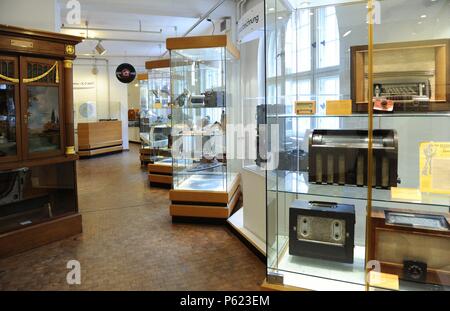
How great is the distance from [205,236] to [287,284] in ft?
6.11

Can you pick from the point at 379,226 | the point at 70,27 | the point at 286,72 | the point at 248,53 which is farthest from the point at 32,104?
the point at 70,27

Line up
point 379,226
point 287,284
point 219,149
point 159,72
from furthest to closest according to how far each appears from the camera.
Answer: point 159,72 → point 219,149 → point 287,284 → point 379,226

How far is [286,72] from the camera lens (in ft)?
8.86

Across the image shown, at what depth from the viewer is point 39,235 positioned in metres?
3.80

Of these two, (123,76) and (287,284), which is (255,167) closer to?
(287,284)

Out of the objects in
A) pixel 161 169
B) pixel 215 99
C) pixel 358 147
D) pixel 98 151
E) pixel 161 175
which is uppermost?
pixel 215 99

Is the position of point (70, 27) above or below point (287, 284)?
above

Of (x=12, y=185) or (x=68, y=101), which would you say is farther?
(x=68, y=101)

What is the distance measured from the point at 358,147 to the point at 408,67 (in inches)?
22.6

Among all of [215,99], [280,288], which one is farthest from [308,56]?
[215,99]

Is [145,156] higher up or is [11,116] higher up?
[11,116]

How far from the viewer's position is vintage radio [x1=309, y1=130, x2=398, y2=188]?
2119mm

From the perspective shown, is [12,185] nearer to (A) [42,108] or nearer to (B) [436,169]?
(A) [42,108]

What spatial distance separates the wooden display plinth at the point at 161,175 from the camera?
6.73 metres
